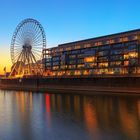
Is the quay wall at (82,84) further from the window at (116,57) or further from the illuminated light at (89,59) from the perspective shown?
the window at (116,57)

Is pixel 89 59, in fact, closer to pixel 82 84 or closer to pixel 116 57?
pixel 116 57

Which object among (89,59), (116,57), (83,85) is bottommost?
(83,85)

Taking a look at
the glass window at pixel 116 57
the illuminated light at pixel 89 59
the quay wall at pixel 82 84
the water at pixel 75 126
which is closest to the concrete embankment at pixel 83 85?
the quay wall at pixel 82 84

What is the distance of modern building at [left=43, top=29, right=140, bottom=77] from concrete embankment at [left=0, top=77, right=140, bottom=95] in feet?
23.2

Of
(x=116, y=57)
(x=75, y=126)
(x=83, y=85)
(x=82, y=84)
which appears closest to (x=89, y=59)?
(x=116, y=57)

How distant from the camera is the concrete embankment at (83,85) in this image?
244 feet

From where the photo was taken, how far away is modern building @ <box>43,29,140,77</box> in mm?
104600

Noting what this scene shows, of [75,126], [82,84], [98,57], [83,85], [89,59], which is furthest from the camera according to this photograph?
[89,59]

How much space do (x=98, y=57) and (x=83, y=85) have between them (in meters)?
32.0

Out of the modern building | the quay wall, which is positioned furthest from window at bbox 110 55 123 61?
the quay wall

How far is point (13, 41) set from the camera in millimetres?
108438

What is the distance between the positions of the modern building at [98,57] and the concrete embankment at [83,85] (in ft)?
23.2

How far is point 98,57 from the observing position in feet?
395

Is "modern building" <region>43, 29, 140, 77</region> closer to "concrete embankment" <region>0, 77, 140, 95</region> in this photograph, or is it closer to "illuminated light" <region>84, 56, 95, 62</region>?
"illuminated light" <region>84, 56, 95, 62</region>
